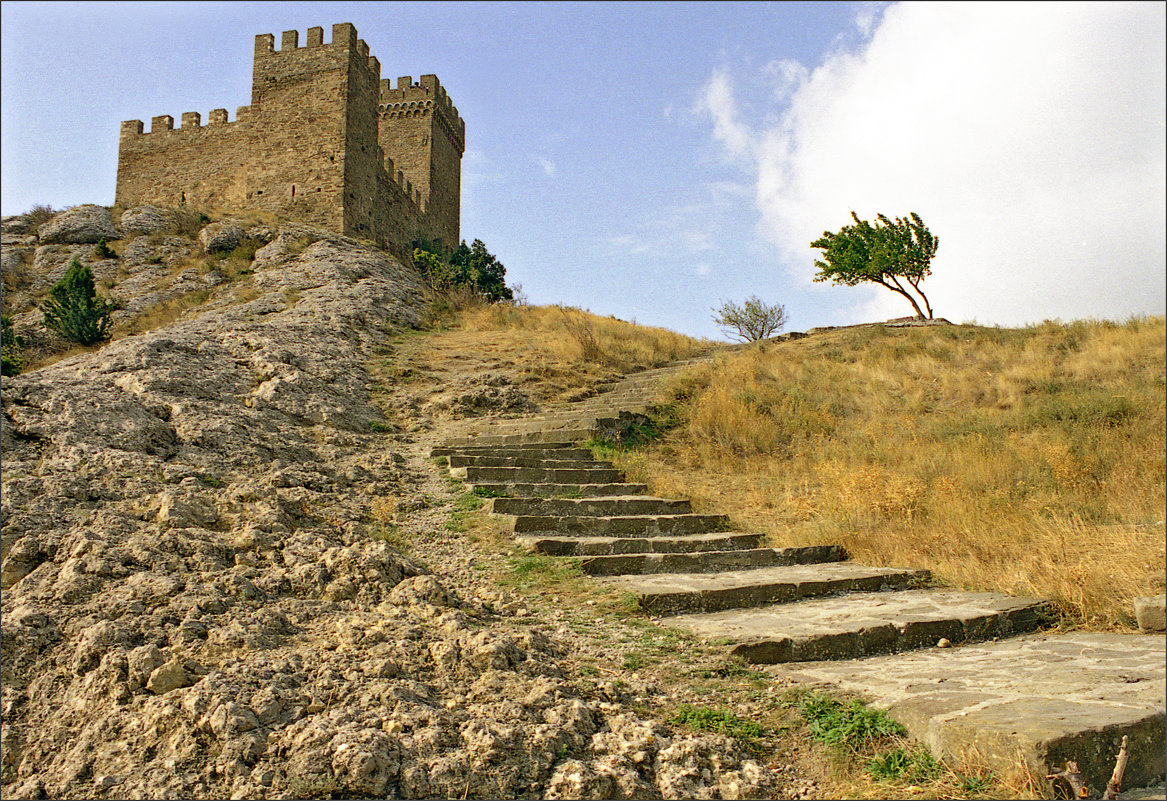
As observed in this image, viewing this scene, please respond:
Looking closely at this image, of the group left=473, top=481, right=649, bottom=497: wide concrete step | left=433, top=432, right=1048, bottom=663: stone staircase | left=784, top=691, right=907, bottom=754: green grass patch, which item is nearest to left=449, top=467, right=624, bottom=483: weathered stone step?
left=433, top=432, right=1048, bottom=663: stone staircase

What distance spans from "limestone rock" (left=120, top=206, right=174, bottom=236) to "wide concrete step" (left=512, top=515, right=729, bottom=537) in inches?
652

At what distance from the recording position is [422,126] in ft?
81.1

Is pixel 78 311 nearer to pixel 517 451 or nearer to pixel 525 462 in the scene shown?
pixel 517 451

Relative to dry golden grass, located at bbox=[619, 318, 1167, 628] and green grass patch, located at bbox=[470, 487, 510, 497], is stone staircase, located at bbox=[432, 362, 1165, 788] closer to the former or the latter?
green grass patch, located at bbox=[470, 487, 510, 497]

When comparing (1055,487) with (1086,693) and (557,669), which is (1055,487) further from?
(557,669)

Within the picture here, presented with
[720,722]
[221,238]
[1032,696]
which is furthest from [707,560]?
[221,238]

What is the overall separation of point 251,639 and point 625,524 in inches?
146

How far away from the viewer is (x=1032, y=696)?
10.3 ft

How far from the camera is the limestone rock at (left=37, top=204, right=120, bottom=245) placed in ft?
57.4

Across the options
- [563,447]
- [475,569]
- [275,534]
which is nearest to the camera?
[275,534]

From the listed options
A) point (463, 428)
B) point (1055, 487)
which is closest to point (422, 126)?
point (463, 428)

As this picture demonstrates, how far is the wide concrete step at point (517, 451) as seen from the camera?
818 cm

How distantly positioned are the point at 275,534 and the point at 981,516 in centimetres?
581

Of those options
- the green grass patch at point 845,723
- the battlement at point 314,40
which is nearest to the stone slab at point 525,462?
the green grass patch at point 845,723
